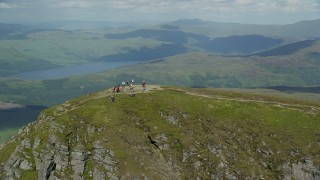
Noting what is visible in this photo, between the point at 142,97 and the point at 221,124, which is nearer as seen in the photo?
the point at 221,124

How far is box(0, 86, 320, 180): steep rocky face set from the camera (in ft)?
282

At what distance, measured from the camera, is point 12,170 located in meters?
86.6

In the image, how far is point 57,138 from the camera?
89.4 metres

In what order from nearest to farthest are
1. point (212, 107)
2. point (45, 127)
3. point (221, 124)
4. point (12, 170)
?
point (12, 170)
point (45, 127)
point (221, 124)
point (212, 107)

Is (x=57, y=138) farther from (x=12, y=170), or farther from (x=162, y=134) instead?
(x=162, y=134)

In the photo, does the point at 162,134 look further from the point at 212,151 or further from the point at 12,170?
the point at 12,170

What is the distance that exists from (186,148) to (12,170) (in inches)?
1599

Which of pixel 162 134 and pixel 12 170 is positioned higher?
pixel 162 134

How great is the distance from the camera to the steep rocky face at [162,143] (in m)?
85.9

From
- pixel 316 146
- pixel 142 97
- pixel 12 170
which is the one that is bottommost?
pixel 12 170

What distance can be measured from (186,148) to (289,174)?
24782mm

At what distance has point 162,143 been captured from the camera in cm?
9281


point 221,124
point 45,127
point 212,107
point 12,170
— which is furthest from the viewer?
point 212,107

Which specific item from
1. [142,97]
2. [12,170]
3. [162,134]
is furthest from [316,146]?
[12,170]
